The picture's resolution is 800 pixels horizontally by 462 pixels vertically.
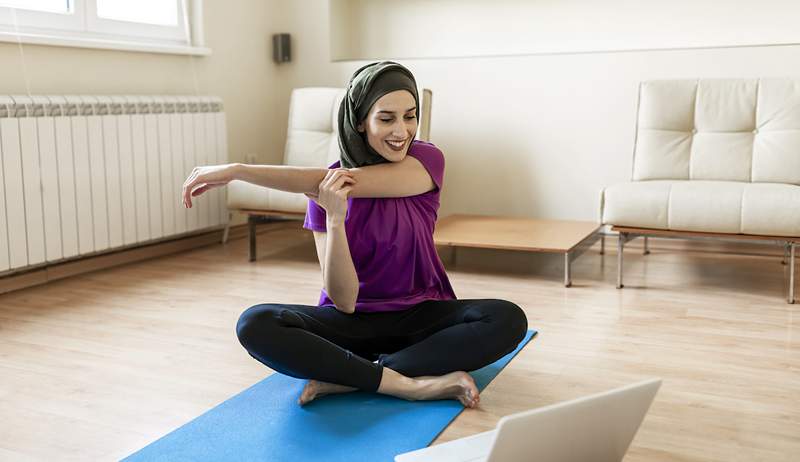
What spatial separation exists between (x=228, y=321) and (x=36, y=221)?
1033mm

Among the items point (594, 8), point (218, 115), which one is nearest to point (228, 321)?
point (218, 115)

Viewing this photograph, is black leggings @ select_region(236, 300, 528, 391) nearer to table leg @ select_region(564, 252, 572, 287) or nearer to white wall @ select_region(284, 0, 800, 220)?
table leg @ select_region(564, 252, 572, 287)

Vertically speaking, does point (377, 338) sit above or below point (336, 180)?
below

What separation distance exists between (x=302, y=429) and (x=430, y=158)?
0.76m

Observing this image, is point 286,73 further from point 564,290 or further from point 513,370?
point 513,370

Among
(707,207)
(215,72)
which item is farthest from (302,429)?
(215,72)

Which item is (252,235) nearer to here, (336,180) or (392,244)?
(392,244)

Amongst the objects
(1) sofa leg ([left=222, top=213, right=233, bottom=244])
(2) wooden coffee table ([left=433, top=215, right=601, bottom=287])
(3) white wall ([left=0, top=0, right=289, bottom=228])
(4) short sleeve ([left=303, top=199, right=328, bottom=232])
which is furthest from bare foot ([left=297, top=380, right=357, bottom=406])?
(1) sofa leg ([left=222, top=213, right=233, bottom=244])

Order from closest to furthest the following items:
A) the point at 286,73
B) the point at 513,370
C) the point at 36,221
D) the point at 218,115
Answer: the point at 513,370 < the point at 36,221 < the point at 218,115 < the point at 286,73

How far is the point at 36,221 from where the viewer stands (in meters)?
3.18

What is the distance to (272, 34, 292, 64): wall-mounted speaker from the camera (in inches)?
187

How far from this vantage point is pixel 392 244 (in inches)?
78.6

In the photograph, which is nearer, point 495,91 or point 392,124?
point 392,124

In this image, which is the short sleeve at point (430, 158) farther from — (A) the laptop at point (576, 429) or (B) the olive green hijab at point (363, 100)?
(A) the laptop at point (576, 429)
